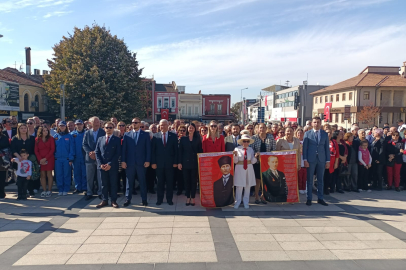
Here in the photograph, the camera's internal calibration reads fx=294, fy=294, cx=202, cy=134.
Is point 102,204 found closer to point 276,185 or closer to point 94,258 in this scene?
point 94,258

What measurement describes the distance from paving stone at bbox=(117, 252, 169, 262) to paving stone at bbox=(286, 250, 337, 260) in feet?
6.20

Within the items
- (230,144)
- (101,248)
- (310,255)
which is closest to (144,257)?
(101,248)

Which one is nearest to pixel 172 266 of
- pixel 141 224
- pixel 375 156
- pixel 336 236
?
pixel 141 224

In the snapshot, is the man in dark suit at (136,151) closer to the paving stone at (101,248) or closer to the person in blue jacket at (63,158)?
the person in blue jacket at (63,158)

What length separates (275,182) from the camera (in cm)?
724

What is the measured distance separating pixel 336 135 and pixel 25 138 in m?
8.71

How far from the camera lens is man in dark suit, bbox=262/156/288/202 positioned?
722 centimetres

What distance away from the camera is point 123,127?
27.0 ft

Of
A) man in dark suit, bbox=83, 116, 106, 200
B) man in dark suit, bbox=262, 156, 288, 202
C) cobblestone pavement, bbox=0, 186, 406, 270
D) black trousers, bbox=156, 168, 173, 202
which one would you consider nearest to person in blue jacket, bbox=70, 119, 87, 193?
man in dark suit, bbox=83, 116, 106, 200

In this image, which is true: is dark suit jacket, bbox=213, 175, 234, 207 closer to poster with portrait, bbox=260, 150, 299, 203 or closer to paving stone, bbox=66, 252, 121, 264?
poster with portrait, bbox=260, 150, 299, 203

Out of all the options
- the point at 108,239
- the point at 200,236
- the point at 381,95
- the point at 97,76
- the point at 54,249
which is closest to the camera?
the point at 54,249

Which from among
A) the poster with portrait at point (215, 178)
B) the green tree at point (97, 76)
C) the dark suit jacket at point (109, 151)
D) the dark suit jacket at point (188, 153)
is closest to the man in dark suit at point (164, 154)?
the dark suit jacket at point (188, 153)

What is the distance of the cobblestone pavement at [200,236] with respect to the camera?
4227 mm

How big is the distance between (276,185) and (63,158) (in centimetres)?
580
